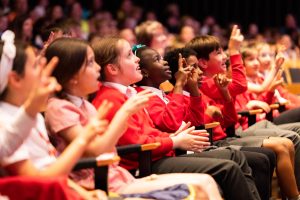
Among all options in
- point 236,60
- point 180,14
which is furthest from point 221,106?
point 180,14

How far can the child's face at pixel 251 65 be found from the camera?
458 centimetres

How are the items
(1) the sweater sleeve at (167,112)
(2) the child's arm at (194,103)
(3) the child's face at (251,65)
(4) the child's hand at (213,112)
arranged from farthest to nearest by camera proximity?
1. (3) the child's face at (251,65)
2. (4) the child's hand at (213,112)
3. (2) the child's arm at (194,103)
4. (1) the sweater sleeve at (167,112)

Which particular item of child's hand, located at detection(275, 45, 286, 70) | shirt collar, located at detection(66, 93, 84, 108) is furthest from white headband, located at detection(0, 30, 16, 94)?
child's hand, located at detection(275, 45, 286, 70)

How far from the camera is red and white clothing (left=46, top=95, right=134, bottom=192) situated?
7.80 feet

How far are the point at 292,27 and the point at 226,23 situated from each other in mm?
1097

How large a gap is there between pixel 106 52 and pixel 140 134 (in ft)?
1.34

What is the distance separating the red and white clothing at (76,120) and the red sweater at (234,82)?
4.14ft

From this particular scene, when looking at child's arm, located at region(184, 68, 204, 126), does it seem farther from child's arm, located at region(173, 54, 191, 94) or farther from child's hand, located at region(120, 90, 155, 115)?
child's hand, located at region(120, 90, 155, 115)

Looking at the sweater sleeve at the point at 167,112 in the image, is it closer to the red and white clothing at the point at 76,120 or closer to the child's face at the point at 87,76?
the red and white clothing at the point at 76,120

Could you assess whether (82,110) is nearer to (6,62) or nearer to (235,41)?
(6,62)

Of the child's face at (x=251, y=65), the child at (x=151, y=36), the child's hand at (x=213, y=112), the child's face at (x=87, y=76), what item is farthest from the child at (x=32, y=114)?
the child at (x=151, y=36)

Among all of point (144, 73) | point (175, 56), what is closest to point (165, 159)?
point (144, 73)

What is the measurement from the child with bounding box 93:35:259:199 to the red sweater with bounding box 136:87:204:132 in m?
0.12

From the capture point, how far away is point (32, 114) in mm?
1995
